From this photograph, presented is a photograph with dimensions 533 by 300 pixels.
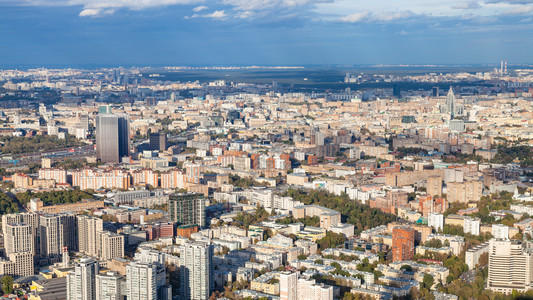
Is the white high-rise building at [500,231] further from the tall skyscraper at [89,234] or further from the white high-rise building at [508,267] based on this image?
the tall skyscraper at [89,234]

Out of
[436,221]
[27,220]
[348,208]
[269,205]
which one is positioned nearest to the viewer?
[27,220]

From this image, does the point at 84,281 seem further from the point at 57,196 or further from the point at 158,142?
the point at 158,142

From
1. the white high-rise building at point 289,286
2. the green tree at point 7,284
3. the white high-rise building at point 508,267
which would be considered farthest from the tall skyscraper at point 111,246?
the white high-rise building at point 508,267

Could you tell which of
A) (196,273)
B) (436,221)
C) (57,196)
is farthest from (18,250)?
(436,221)

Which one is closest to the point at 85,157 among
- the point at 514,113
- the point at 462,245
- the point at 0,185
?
the point at 0,185

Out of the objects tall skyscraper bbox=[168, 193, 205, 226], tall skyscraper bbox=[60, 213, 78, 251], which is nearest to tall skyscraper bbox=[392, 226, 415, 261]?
tall skyscraper bbox=[168, 193, 205, 226]

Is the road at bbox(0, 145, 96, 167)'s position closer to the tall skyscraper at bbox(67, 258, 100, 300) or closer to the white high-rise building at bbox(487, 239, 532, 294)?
the tall skyscraper at bbox(67, 258, 100, 300)

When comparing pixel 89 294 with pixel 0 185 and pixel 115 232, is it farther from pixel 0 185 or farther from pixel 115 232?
pixel 0 185
